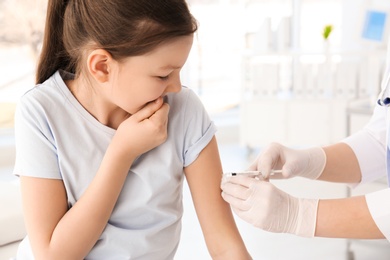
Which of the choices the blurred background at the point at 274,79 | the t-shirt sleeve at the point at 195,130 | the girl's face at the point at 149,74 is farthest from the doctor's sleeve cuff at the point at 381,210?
the blurred background at the point at 274,79

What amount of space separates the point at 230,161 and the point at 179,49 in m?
3.43

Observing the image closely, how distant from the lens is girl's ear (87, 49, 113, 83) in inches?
49.4

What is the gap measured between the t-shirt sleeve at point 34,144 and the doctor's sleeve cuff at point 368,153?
1.06 meters

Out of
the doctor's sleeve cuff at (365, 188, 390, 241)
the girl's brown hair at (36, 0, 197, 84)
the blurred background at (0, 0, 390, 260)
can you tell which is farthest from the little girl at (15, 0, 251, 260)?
the blurred background at (0, 0, 390, 260)

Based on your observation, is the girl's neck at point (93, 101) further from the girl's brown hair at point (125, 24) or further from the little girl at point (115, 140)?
the girl's brown hair at point (125, 24)

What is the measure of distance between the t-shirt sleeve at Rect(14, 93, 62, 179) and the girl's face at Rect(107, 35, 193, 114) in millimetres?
178

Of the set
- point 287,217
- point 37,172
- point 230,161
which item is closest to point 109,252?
point 37,172

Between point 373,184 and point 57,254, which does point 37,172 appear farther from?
point 373,184

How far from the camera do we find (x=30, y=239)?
4.30ft

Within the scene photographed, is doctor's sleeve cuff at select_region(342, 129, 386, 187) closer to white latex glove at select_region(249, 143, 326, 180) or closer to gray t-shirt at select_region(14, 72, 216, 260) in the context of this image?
white latex glove at select_region(249, 143, 326, 180)

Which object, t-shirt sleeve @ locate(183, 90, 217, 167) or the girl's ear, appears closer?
the girl's ear

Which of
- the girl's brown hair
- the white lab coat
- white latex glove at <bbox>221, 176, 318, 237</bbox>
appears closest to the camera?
the girl's brown hair

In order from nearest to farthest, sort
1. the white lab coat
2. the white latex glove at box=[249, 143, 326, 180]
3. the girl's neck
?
the girl's neck → the white latex glove at box=[249, 143, 326, 180] → the white lab coat

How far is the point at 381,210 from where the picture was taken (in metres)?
1.41
